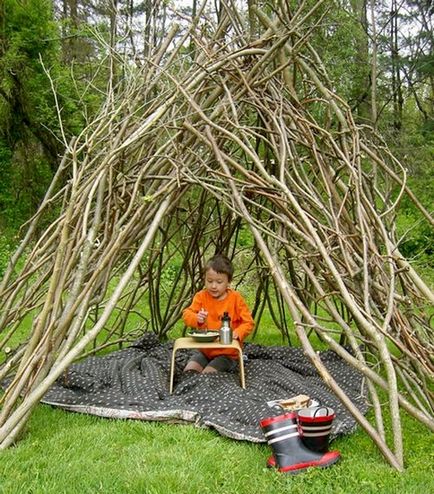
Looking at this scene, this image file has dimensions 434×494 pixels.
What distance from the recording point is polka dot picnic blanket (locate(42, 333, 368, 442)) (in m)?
3.65

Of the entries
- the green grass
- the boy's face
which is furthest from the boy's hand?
the green grass

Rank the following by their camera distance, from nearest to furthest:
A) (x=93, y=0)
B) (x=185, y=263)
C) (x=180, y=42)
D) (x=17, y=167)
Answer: (x=180, y=42) < (x=185, y=263) < (x=17, y=167) < (x=93, y=0)

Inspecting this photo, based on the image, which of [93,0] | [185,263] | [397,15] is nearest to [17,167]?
[93,0]

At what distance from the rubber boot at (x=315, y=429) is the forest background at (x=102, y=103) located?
0.15 metres

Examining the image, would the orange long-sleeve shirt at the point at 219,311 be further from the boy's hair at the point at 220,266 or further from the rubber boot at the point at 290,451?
the rubber boot at the point at 290,451

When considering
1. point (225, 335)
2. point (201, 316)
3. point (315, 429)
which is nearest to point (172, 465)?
point (315, 429)

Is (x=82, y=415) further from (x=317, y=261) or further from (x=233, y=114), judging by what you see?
(x=233, y=114)

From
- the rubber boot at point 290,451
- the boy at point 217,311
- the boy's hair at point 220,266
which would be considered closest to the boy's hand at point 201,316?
the boy at point 217,311

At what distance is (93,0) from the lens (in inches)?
613

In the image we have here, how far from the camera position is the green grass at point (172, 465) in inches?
110

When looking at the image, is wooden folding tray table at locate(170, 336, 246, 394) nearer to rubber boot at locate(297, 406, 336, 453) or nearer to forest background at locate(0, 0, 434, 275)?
rubber boot at locate(297, 406, 336, 453)

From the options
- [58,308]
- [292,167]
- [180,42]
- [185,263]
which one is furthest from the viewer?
[185,263]

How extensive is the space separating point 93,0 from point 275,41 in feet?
40.6

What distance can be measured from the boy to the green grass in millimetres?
1072
